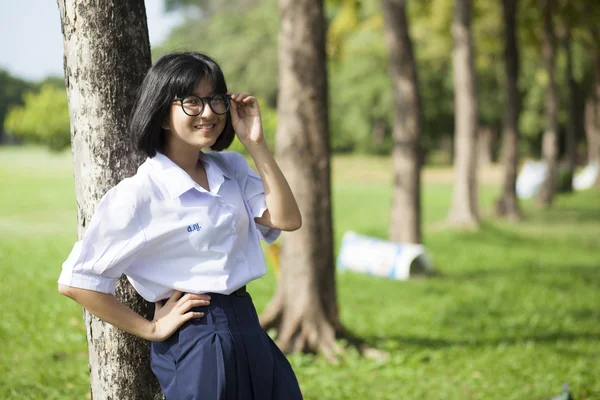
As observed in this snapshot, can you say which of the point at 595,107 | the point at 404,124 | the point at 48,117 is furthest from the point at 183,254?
the point at 595,107

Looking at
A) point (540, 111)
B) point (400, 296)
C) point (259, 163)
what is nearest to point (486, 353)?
point (400, 296)

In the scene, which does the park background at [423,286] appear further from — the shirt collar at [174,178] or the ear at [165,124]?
the shirt collar at [174,178]

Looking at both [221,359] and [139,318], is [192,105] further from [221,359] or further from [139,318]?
[221,359]

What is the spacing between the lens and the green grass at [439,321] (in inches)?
232

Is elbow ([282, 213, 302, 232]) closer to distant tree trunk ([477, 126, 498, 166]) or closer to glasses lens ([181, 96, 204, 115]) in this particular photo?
glasses lens ([181, 96, 204, 115])

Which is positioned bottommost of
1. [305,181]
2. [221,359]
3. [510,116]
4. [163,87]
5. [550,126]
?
[221,359]

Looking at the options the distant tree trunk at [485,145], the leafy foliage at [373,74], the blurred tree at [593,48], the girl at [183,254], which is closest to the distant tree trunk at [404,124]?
the girl at [183,254]

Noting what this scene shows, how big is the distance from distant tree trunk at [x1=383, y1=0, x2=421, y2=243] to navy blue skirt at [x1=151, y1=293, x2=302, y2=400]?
924cm

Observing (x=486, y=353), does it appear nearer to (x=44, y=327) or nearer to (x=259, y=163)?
(x=44, y=327)

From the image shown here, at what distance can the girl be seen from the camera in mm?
2441

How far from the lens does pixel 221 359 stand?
2492 millimetres

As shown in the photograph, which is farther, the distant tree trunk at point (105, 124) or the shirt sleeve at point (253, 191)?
the distant tree trunk at point (105, 124)

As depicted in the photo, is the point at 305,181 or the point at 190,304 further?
the point at 305,181

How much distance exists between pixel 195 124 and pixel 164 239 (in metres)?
0.41
